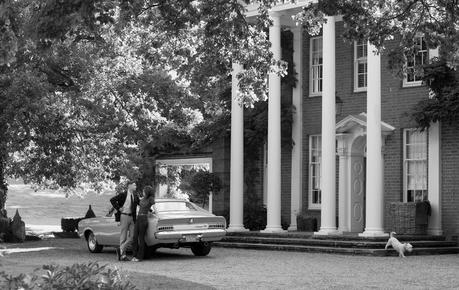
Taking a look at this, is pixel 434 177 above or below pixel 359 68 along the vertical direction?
below

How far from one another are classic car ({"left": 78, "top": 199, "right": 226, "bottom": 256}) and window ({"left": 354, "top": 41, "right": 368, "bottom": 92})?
27.3 feet

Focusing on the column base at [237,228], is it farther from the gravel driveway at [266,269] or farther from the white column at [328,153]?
the white column at [328,153]

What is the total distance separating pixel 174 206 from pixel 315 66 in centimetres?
947

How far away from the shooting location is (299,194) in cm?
2727

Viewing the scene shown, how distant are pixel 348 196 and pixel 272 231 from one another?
2611 mm

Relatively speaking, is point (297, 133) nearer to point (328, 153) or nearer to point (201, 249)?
point (328, 153)

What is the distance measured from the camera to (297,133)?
2748cm

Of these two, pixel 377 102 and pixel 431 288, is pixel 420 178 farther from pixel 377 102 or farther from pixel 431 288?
pixel 431 288

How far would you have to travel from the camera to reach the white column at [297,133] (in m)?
27.3

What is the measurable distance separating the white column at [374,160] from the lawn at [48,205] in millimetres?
23403

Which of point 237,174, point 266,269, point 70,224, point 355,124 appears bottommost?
point 266,269

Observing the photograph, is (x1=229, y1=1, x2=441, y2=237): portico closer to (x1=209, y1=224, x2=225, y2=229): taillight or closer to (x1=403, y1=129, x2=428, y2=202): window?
(x1=403, y1=129, x2=428, y2=202): window

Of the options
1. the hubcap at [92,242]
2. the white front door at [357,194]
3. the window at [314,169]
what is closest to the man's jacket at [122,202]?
the hubcap at [92,242]

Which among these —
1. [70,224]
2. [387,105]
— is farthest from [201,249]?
[70,224]
